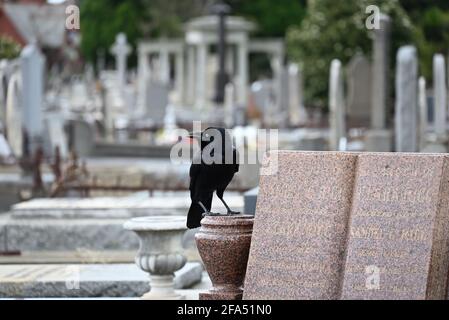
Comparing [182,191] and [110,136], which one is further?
[110,136]

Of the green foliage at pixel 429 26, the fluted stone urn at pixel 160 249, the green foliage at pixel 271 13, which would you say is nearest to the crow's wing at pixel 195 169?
the fluted stone urn at pixel 160 249

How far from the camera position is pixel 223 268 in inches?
414

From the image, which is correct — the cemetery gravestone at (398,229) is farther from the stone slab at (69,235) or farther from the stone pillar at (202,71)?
the stone pillar at (202,71)

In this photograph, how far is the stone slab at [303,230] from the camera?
969cm

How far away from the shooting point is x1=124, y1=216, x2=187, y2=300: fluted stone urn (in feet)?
42.3

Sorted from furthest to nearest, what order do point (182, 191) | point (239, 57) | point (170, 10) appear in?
point (170, 10)
point (239, 57)
point (182, 191)

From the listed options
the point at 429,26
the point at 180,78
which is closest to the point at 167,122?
the point at 429,26

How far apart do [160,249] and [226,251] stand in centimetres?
265

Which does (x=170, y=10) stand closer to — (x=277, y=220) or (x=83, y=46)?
(x=83, y=46)

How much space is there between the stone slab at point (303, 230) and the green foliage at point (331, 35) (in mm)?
35813

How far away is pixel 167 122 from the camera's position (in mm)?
49156

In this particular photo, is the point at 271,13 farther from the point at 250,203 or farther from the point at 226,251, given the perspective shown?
the point at 226,251
